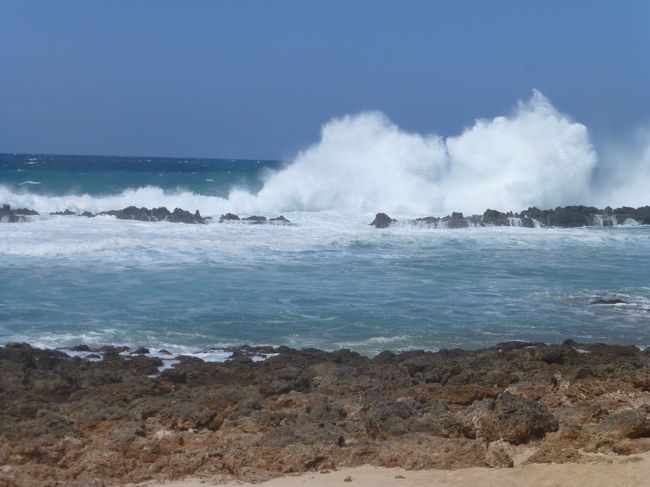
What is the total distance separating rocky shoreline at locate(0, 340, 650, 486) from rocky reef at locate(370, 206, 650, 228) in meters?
17.7

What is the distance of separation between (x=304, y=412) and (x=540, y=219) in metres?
Result: 22.5

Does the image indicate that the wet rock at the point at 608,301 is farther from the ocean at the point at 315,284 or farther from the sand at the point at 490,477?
the sand at the point at 490,477

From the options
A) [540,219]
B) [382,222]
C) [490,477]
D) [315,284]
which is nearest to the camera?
[490,477]

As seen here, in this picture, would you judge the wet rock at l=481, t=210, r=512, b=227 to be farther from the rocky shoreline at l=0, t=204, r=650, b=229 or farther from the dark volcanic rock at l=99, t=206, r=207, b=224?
the dark volcanic rock at l=99, t=206, r=207, b=224

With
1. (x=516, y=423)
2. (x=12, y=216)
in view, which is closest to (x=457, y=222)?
(x=12, y=216)

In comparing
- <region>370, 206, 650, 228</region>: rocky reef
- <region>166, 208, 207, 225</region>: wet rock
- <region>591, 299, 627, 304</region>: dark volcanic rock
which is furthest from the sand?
<region>370, 206, 650, 228</region>: rocky reef

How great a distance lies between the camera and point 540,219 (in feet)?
95.9

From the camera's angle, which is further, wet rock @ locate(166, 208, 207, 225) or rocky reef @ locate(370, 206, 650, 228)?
rocky reef @ locate(370, 206, 650, 228)

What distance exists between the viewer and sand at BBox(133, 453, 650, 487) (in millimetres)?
6098

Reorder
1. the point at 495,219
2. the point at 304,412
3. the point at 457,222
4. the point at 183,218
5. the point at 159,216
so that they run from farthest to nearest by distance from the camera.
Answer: the point at 495,219
the point at 457,222
the point at 159,216
the point at 183,218
the point at 304,412

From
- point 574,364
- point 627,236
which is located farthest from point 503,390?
point 627,236

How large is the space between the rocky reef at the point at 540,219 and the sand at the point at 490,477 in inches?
846

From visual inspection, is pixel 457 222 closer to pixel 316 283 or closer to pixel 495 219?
pixel 495 219

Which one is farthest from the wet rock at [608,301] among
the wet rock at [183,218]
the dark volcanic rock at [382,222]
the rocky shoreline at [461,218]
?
the wet rock at [183,218]
